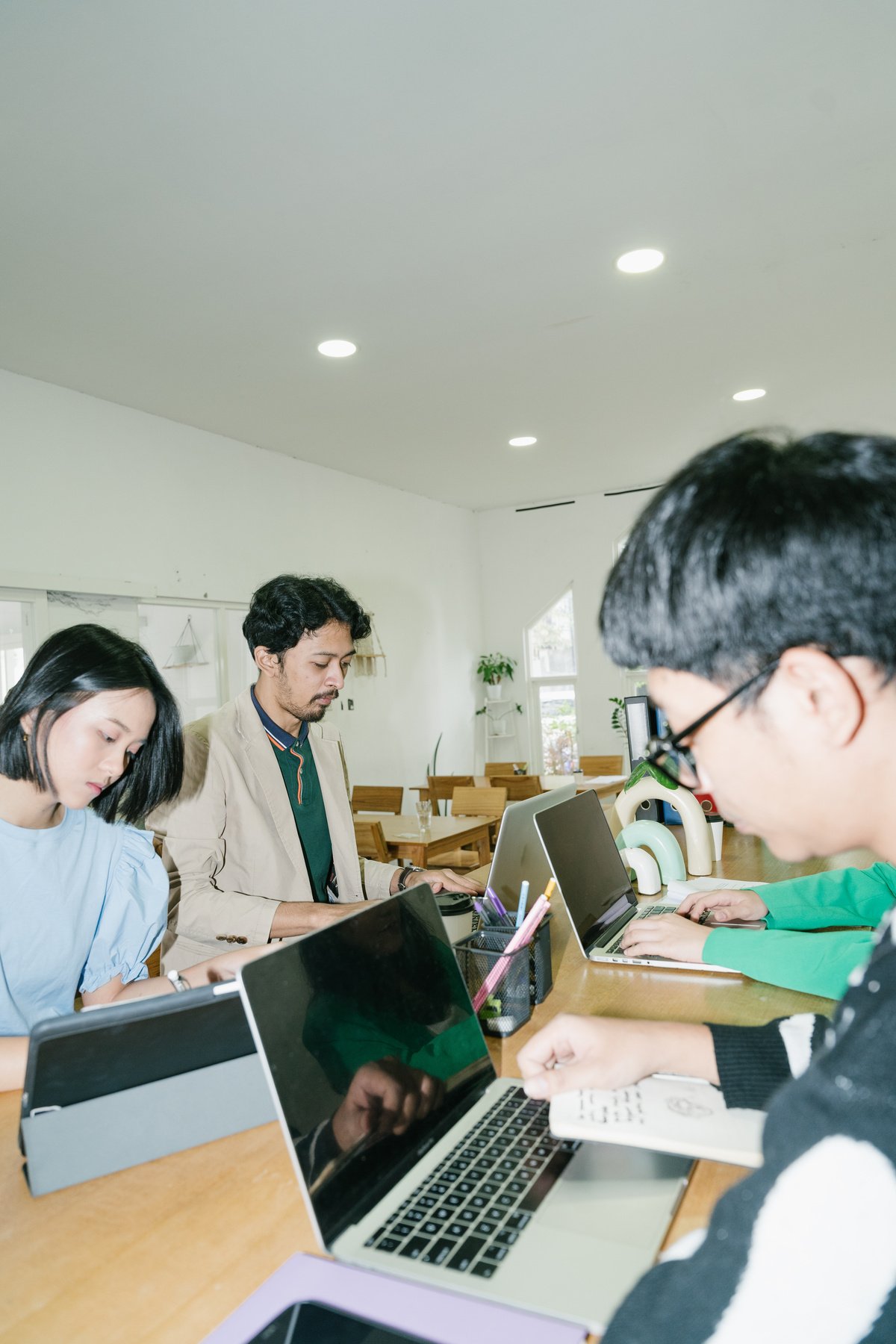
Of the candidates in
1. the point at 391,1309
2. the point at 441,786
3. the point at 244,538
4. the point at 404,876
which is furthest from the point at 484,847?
the point at 391,1309

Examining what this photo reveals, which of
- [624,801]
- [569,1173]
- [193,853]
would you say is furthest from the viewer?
[624,801]

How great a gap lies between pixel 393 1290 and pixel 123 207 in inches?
128

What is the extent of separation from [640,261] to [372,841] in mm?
2924

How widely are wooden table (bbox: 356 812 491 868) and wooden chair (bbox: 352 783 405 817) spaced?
465 mm

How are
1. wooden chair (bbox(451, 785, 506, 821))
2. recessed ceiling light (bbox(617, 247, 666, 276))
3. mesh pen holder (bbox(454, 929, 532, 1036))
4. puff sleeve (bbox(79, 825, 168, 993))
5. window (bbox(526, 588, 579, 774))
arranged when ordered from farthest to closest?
window (bbox(526, 588, 579, 774)) → wooden chair (bbox(451, 785, 506, 821)) → recessed ceiling light (bbox(617, 247, 666, 276)) → puff sleeve (bbox(79, 825, 168, 993)) → mesh pen holder (bbox(454, 929, 532, 1036))

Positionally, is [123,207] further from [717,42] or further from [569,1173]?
[569,1173]

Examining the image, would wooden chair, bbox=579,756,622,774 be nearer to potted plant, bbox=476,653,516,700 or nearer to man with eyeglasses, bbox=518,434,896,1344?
potted plant, bbox=476,653,516,700

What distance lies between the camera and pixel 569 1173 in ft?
2.79

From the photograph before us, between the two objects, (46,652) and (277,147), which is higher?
(277,147)

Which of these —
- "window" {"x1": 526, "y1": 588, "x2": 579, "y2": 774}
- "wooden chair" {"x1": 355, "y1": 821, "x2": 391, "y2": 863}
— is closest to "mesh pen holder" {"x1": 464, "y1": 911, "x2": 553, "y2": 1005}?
"wooden chair" {"x1": 355, "y1": 821, "x2": 391, "y2": 863}

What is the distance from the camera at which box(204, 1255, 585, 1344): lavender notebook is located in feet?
2.19

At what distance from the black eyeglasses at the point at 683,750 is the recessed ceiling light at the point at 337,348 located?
152 inches

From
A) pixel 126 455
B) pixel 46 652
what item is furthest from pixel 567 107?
pixel 126 455

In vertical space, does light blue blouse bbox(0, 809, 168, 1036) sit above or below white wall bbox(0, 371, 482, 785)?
below
